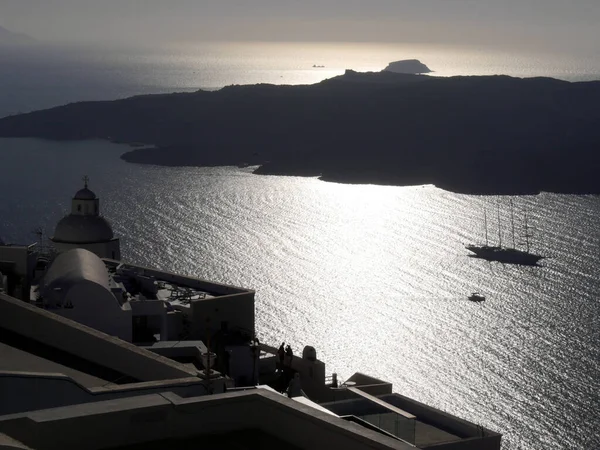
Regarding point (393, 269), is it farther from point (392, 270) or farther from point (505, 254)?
point (505, 254)

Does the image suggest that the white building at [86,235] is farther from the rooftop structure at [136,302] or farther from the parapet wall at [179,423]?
the parapet wall at [179,423]

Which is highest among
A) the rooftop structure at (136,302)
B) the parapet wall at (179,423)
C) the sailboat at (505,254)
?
the parapet wall at (179,423)

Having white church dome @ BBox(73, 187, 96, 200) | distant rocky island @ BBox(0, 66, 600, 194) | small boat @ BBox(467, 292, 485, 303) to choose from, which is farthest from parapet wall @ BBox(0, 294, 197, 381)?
distant rocky island @ BBox(0, 66, 600, 194)

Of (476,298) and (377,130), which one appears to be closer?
(476,298)

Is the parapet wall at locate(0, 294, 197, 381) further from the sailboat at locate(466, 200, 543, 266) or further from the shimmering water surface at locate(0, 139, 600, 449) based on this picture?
the sailboat at locate(466, 200, 543, 266)

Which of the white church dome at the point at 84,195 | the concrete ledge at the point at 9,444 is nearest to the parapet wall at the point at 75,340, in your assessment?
the concrete ledge at the point at 9,444

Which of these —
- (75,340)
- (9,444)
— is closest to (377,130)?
(75,340)
